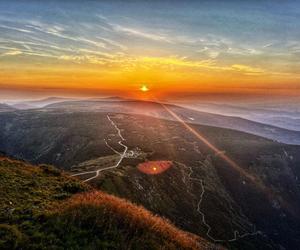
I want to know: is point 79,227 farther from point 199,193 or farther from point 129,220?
point 199,193

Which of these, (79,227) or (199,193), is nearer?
(79,227)

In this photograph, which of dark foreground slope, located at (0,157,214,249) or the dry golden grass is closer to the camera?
dark foreground slope, located at (0,157,214,249)

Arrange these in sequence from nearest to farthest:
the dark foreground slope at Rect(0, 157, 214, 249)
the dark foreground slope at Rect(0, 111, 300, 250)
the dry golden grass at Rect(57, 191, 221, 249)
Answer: the dark foreground slope at Rect(0, 157, 214, 249)
the dry golden grass at Rect(57, 191, 221, 249)
the dark foreground slope at Rect(0, 111, 300, 250)

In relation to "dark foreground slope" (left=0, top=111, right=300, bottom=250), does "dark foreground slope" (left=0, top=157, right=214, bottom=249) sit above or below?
above

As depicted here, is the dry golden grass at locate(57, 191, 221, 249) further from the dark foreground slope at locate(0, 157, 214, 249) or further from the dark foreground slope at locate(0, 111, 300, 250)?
the dark foreground slope at locate(0, 111, 300, 250)

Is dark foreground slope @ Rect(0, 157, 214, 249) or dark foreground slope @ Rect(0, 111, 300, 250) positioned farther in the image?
dark foreground slope @ Rect(0, 111, 300, 250)

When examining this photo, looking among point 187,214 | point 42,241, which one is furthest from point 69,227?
point 187,214

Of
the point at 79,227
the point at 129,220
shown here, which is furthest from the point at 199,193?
the point at 79,227

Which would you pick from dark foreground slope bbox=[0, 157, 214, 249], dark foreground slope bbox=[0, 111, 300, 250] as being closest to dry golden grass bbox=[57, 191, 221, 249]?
dark foreground slope bbox=[0, 157, 214, 249]

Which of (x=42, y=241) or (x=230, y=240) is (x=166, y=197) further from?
(x=42, y=241)

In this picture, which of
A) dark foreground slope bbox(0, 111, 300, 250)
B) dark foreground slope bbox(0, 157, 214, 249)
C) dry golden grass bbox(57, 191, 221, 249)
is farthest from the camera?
dark foreground slope bbox(0, 111, 300, 250)

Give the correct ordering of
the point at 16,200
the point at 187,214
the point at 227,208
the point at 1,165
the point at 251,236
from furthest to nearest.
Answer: the point at 227,208
the point at 251,236
the point at 187,214
the point at 1,165
the point at 16,200
